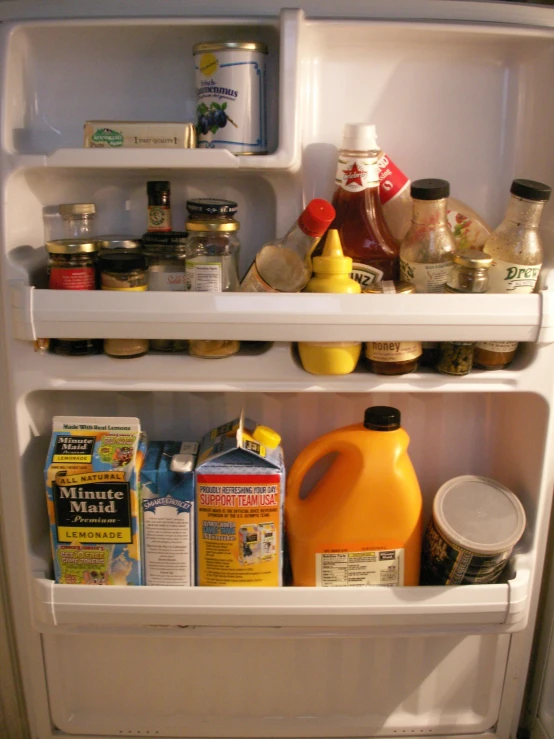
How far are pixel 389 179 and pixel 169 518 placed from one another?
0.60 meters

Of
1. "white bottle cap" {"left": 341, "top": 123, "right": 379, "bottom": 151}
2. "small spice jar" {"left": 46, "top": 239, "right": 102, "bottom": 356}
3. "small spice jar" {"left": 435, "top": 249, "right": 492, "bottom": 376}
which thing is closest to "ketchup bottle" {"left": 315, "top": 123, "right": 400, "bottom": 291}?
"white bottle cap" {"left": 341, "top": 123, "right": 379, "bottom": 151}

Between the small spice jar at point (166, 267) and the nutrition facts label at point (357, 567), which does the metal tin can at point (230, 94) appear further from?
the nutrition facts label at point (357, 567)

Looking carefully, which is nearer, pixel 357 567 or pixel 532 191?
pixel 532 191

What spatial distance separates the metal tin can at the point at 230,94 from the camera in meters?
0.88

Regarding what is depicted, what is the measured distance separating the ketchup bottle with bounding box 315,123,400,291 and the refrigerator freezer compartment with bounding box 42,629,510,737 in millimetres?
624

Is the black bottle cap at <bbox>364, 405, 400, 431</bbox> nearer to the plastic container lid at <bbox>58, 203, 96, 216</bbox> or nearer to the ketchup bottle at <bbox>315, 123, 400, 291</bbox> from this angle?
the ketchup bottle at <bbox>315, 123, 400, 291</bbox>

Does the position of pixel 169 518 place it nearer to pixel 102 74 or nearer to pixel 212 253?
pixel 212 253

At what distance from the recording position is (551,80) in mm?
964

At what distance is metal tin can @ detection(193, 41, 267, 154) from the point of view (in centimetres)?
88

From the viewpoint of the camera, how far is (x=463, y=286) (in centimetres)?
90

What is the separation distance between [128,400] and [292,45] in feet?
1.93

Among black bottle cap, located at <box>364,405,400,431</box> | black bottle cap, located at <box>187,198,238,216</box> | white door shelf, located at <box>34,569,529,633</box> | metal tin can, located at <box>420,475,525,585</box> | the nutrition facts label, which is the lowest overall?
white door shelf, located at <box>34,569,529,633</box>

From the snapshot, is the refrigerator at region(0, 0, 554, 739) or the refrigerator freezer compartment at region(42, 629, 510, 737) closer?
the refrigerator at region(0, 0, 554, 739)

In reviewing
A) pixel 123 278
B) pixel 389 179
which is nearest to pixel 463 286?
pixel 389 179
